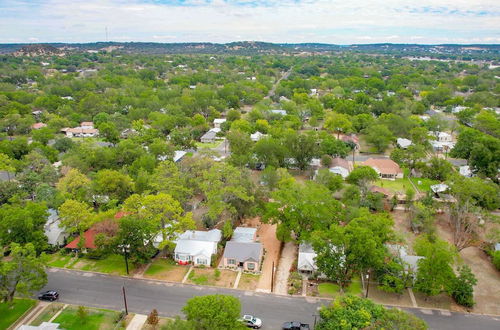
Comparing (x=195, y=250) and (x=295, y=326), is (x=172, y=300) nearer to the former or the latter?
(x=195, y=250)

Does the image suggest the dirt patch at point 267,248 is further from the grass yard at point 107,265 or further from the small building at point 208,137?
the small building at point 208,137

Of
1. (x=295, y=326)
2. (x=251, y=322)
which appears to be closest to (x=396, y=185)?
(x=295, y=326)

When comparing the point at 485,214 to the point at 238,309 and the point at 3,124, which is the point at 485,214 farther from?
the point at 3,124

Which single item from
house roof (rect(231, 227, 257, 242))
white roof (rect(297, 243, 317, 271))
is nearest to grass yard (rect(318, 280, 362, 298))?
white roof (rect(297, 243, 317, 271))

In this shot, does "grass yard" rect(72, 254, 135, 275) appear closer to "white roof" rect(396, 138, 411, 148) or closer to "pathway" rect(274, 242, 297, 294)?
"pathway" rect(274, 242, 297, 294)

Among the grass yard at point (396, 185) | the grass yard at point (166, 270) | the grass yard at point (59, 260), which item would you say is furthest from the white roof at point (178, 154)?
the grass yard at point (396, 185)

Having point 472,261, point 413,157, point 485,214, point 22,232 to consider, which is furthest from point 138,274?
point 413,157

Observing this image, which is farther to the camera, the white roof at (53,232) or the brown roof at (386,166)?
the brown roof at (386,166)
